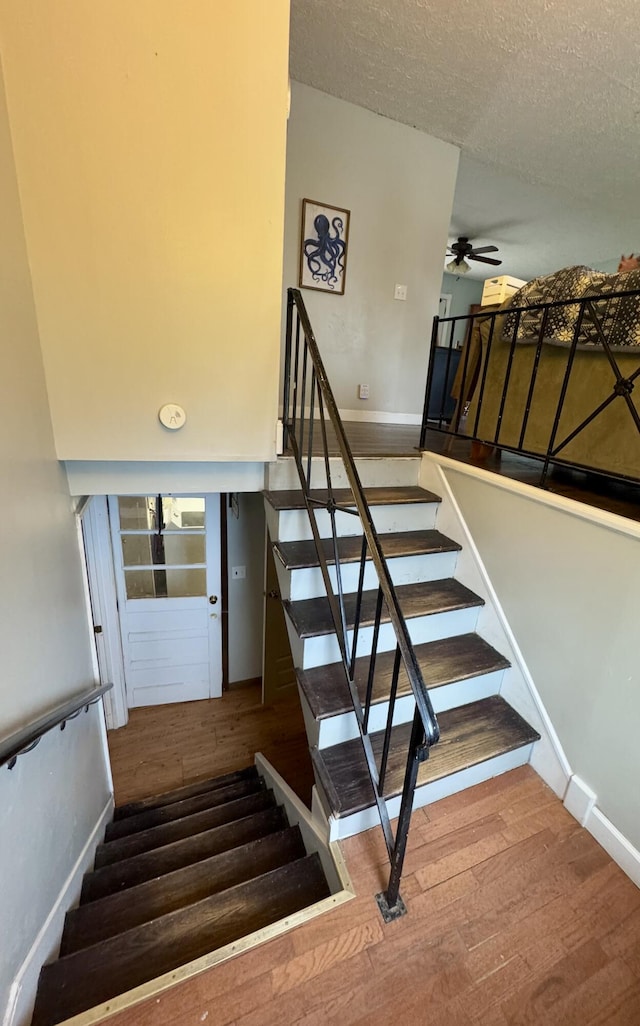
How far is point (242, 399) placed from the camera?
1.70 m

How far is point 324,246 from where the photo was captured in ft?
10.0

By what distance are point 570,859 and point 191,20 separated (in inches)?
120

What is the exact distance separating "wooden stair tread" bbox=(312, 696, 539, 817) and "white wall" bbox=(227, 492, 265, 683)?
2106mm

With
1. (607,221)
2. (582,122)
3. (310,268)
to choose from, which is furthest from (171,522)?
Result: (607,221)

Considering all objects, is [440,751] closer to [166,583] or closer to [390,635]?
[390,635]

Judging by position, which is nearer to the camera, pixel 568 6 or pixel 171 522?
pixel 568 6

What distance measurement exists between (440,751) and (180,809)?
1.76 metres

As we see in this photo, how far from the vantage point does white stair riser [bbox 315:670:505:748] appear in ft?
5.08

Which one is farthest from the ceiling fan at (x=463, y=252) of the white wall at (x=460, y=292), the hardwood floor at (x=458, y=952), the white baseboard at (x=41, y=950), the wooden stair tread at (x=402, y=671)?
the white baseboard at (x=41, y=950)

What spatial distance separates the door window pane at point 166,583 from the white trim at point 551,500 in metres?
2.23

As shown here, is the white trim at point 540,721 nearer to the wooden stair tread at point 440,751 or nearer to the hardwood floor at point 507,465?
the wooden stair tread at point 440,751

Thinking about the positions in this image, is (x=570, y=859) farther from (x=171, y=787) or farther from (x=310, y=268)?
(x=310, y=268)

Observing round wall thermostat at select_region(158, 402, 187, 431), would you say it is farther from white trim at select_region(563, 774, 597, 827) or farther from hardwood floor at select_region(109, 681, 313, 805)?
hardwood floor at select_region(109, 681, 313, 805)

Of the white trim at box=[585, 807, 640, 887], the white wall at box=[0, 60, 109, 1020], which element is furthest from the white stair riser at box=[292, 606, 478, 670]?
the white wall at box=[0, 60, 109, 1020]
